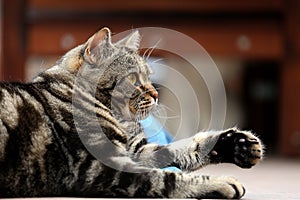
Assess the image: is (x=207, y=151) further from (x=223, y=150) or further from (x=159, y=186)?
(x=159, y=186)

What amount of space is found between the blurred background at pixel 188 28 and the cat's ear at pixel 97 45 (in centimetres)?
177

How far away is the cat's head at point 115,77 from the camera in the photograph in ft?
5.65

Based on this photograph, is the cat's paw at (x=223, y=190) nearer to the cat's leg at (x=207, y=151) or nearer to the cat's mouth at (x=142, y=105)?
Result: the cat's leg at (x=207, y=151)

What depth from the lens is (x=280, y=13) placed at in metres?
3.67

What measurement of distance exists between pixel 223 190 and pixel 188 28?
215 centimetres

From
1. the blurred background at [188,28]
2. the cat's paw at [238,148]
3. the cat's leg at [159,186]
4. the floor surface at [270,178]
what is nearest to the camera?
the cat's leg at [159,186]

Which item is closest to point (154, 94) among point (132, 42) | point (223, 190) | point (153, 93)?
point (153, 93)

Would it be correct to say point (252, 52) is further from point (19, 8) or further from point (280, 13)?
point (19, 8)

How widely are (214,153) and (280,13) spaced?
6.61 ft

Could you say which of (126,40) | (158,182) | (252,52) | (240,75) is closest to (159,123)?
(126,40)

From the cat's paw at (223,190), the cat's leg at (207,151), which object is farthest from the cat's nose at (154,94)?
the cat's paw at (223,190)

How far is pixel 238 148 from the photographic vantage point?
1725 mm

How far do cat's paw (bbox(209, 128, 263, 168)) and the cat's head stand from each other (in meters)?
0.19

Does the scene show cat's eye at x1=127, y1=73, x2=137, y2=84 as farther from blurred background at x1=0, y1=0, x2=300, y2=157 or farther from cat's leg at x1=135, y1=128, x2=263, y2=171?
blurred background at x1=0, y1=0, x2=300, y2=157
